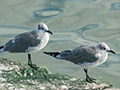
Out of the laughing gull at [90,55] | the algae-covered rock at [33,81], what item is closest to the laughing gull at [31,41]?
the algae-covered rock at [33,81]

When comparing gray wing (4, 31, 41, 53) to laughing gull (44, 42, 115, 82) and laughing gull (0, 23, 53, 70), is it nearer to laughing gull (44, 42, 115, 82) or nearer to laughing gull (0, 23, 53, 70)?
laughing gull (0, 23, 53, 70)

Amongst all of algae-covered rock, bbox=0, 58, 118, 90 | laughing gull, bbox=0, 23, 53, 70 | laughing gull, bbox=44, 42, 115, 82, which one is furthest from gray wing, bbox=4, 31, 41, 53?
laughing gull, bbox=44, 42, 115, 82

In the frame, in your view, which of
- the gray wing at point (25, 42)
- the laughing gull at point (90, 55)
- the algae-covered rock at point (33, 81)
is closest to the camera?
the algae-covered rock at point (33, 81)

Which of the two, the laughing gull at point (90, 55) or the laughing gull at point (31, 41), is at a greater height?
the laughing gull at point (31, 41)

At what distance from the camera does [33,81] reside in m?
7.62

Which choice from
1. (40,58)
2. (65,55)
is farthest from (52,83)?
(40,58)

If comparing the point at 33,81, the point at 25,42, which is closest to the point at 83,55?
the point at 33,81

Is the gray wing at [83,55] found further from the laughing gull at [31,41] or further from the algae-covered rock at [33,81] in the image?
the laughing gull at [31,41]

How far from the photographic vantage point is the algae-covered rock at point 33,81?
24.2 ft

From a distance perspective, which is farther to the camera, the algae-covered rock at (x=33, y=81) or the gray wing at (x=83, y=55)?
the gray wing at (x=83, y=55)

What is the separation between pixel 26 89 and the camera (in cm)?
716

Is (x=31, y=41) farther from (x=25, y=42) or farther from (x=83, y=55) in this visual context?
(x=83, y=55)

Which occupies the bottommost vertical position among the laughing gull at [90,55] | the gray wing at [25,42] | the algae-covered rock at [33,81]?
the algae-covered rock at [33,81]

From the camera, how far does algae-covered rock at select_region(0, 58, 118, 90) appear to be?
24.2ft
